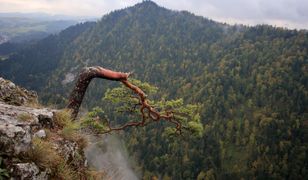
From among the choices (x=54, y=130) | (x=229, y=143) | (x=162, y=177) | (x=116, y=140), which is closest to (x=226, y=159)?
(x=229, y=143)

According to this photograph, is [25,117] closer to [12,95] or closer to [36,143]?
[36,143]

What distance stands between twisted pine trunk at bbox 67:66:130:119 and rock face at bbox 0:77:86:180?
1445 millimetres

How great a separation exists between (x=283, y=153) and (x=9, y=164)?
601ft

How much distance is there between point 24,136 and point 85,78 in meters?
5.06

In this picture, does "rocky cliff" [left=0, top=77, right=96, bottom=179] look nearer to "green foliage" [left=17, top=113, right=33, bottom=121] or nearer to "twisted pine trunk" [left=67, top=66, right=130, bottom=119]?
"green foliage" [left=17, top=113, right=33, bottom=121]

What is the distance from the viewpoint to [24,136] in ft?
25.4

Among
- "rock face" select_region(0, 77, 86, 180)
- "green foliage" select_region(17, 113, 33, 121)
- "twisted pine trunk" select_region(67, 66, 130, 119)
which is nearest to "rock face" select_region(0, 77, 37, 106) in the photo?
"rock face" select_region(0, 77, 86, 180)

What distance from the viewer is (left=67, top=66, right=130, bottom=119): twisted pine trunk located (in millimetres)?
12484

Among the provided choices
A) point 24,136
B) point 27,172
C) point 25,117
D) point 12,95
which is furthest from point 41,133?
point 12,95

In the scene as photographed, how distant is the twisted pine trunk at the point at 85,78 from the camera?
1248cm

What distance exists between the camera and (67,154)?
950 centimetres

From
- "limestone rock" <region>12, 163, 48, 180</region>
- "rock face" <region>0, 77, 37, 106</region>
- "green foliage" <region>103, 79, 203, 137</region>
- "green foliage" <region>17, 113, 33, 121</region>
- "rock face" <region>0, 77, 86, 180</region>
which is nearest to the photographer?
"limestone rock" <region>12, 163, 48, 180</region>

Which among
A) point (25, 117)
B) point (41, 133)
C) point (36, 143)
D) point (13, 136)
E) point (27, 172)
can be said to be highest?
point (13, 136)

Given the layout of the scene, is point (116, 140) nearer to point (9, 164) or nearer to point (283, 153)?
point (283, 153)
